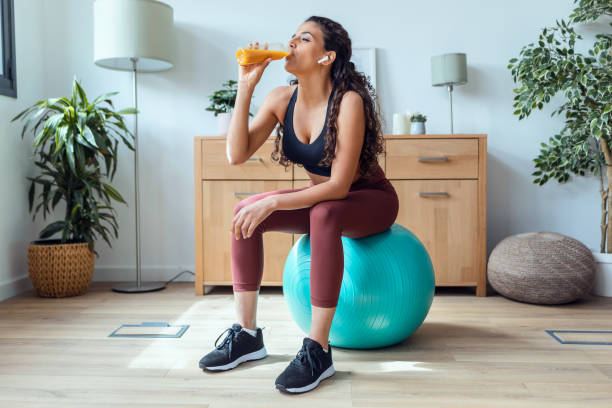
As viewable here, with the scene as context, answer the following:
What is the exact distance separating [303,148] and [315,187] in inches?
6.9

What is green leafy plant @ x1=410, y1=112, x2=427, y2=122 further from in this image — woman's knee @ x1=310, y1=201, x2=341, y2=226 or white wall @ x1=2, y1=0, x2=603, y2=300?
woman's knee @ x1=310, y1=201, x2=341, y2=226

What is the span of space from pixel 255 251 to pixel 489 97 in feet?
6.50

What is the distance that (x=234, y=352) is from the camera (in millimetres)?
1572

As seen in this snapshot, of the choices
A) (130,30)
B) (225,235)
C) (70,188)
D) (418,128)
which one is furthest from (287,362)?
(130,30)

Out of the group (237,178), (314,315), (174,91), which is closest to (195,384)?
(314,315)

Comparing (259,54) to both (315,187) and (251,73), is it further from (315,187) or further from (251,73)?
(315,187)

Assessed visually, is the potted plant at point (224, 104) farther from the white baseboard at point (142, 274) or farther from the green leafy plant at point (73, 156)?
the white baseboard at point (142, 274)

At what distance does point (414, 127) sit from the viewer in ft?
9.00

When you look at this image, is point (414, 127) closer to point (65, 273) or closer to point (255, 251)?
point (255, 251)

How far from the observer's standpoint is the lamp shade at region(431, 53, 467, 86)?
2.76m

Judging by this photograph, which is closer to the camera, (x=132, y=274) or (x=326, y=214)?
(x=326, y=214)

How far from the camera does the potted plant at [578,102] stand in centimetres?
249

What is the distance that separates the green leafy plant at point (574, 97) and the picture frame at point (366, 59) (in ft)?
2.47

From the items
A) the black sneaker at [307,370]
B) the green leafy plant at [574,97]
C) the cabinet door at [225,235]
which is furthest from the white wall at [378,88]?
the black sneaker at [307,370]
